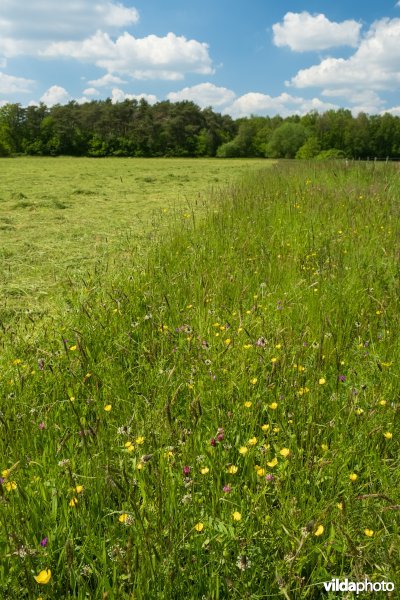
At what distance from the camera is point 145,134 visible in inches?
2653

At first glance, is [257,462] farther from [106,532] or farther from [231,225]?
[231,225]

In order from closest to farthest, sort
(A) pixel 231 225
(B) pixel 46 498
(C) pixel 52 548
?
1. (C) pixel 52 548
2. (B) pixel 46 498
3. (A) pixel 231 225

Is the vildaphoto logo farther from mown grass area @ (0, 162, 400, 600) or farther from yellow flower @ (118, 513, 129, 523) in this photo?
yellow flower @ (118, 513, 129, 523)

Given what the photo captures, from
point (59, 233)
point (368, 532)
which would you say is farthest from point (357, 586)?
point (59, 233)

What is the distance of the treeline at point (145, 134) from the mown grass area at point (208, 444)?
6435 cm

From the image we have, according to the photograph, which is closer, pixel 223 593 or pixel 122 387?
pixel 223 593

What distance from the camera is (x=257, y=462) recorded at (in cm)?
170

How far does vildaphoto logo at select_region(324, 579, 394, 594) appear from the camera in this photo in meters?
1.10

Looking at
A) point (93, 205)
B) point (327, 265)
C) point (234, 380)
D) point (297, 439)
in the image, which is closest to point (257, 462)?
point (297, 439)

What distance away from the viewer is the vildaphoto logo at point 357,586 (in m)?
1.10

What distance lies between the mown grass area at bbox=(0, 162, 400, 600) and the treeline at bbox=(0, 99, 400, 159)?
64354 mm

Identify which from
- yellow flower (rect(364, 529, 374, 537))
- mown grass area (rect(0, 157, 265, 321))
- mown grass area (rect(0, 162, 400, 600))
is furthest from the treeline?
yellow flower (rect(364, 529, 374, 537))

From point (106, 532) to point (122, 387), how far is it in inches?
31.4

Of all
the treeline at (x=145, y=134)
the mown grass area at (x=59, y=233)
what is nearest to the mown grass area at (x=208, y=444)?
the mown grass area at (x=59, y=233)
